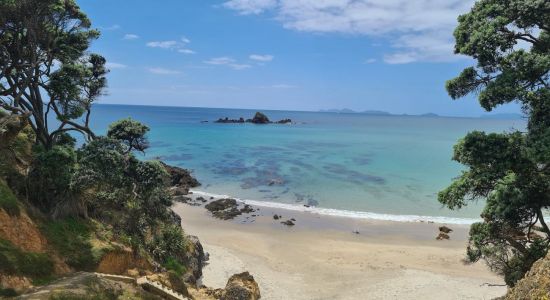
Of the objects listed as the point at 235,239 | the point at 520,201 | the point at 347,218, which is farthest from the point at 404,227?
the point at 520,201

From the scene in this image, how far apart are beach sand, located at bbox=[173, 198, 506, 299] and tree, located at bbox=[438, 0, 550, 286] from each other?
7017 mm

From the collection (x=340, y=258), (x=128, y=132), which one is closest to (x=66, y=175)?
(x=128, y=132)

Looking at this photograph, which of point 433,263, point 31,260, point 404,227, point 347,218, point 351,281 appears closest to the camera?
point 31,260

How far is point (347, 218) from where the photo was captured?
32469 millimetres

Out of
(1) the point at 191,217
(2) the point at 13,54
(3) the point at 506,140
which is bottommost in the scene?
(1) the point at 191,217

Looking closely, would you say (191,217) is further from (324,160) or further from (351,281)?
(324,160)

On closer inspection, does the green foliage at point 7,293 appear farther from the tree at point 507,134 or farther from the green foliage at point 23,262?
the tree at point 507,134

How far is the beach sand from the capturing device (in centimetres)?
1953

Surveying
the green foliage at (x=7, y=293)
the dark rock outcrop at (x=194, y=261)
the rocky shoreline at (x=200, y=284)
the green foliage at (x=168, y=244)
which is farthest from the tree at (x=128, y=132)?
the green foliage at (x=7, y=293)

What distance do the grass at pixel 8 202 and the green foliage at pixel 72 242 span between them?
1.14 metres

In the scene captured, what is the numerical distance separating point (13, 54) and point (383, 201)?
32.4 meters

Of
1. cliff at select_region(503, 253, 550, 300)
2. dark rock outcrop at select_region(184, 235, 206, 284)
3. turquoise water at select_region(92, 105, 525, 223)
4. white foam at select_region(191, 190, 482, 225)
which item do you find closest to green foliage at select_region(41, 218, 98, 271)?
dark rock outcrop at select_region(184, 235, 206, 284)

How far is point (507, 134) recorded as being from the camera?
439 inches

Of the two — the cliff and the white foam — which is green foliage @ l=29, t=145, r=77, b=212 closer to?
the cliff
